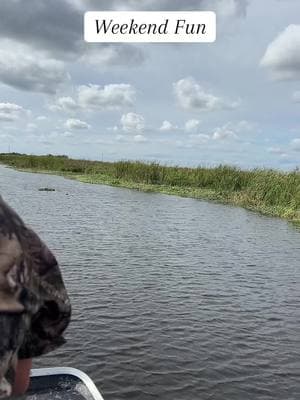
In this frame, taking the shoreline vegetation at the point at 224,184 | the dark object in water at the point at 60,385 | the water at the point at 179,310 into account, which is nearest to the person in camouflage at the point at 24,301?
the dark object in water at the point at 60,385

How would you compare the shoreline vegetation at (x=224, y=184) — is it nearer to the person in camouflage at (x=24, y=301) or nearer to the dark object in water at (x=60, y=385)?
the dark object in water at (x=60, y=385)

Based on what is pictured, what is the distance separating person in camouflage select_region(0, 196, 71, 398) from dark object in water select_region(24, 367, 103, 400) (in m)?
2.16

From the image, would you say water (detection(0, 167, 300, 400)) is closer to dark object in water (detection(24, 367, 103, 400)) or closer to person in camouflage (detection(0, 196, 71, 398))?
dark object in water (detection(24, 367, 103, 400))

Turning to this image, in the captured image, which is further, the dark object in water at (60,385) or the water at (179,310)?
the water at (179,310)

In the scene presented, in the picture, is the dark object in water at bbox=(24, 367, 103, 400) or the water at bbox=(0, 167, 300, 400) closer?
the dark object in water at bbox=(24, 367, 103, 400)

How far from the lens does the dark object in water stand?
12.4 feet

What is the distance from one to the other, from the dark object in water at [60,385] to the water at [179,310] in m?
1.75

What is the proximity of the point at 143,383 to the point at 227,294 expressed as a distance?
4.24 metres

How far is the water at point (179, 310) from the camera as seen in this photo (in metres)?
6.09

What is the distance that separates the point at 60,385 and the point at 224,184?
98.9ft

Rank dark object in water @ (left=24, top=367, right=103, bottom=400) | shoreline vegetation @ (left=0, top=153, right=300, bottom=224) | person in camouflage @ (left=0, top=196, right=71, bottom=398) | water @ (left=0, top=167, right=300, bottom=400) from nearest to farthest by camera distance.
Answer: person in camouflage @ (left=0, top=196, right=71, bottom=398)
dark object in water @ (left=24, top=367, right=103, bottom=400)
water @ (left=0, top=167, right=300, bottom=400)
shoreline vegetation @ (left=0, top=153, right=300, bottom=224)

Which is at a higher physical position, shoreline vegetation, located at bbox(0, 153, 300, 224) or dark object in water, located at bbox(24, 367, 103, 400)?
shoreline vegetation, located at bbox(0, 153, 300, 224)

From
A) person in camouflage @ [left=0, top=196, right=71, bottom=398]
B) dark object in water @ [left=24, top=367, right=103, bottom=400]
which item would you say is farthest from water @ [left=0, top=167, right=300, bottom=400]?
person in camouflage @ [left=0, top=196, right=71, bottom=398]

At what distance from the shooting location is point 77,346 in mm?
6652
